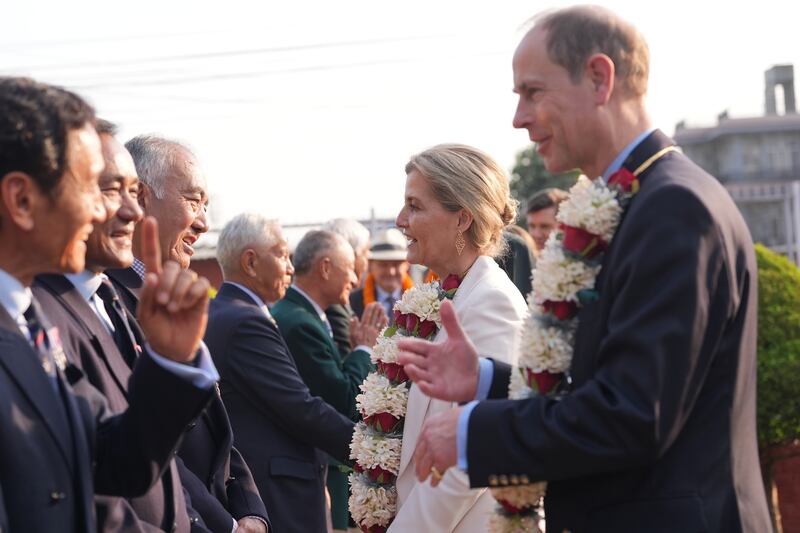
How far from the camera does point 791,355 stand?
9.86m

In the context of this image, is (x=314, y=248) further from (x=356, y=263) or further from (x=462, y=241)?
(x=462, y=241)

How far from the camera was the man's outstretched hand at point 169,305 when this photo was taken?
3070mm

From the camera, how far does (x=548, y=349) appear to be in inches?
138

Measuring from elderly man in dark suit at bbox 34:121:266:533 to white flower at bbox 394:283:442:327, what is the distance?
134 centimetres

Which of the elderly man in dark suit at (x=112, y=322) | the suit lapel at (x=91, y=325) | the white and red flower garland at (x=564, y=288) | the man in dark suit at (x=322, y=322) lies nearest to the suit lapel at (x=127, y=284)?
the elderly man in dark suit at (x=112, y=322)

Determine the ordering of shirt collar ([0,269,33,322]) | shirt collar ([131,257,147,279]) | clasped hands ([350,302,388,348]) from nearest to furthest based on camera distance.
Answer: shirt collar ([0,269,33,322]) → shirt collar ([131,257,147,279]) → clasped hands ([350,302,388,348])

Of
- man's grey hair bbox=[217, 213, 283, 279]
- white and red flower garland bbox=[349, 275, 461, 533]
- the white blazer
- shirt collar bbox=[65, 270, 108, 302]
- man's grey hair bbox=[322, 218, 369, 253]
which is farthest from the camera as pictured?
man's grey hair bbox=[322, 218, 369, 253]

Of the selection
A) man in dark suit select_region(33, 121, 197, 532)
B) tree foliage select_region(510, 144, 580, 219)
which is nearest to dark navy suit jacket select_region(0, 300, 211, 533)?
man in dark suit select_region(33, 121, 197, 532)

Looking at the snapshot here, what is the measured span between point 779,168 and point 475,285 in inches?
2888

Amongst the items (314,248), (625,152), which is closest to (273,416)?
(314,248)

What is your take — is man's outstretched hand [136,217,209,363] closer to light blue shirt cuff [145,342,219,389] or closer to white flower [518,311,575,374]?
light blue shirt cuff [145,342,219,389]

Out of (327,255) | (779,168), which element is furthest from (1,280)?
(779,168)

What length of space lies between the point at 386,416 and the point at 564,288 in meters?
1.87

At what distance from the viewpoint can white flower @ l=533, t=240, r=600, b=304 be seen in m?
3.47
